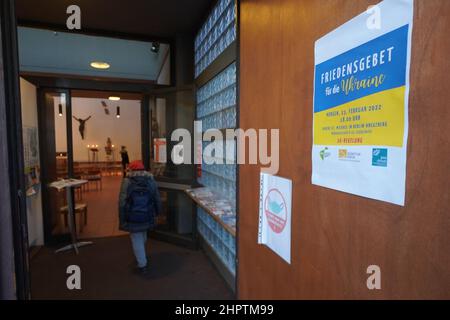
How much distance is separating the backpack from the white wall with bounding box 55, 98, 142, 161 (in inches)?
360

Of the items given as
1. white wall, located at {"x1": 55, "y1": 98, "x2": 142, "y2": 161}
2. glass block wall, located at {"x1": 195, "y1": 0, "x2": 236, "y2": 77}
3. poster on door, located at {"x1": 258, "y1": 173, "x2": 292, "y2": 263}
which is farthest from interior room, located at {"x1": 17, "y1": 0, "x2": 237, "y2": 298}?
white wall, located at {"x1": 55, "y1": 98, "x2": 142, "y2": 161}

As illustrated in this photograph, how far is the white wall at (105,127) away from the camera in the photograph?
11000 millimetres

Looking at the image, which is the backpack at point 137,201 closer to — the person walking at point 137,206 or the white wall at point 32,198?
the person walking at point 137,206

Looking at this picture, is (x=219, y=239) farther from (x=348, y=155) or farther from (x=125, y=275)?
(x=348, y=155)

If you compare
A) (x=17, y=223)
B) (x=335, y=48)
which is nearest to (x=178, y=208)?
(x=17, y=223)

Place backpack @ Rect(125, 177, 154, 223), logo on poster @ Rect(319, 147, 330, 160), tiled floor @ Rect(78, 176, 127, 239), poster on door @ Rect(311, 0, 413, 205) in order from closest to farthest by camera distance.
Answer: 1. poster on door @ Rect(311, 0, 413, 205)
2. logo on poster @ Rect(319, 147, 330, 160)
3. backpack @ Rect(125, 177, 154, 223)
4. tiled floor @ Rect(78, 176, 127, 239)

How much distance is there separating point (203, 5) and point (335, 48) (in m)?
2.62

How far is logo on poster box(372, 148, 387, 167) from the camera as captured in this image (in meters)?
0.66

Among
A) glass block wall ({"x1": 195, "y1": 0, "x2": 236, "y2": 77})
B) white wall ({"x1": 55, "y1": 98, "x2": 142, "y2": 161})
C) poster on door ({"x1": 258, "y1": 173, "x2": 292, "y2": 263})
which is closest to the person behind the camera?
poster on door ({"x1": 258, "y1": 173, "x2": 292, "y2": 263})

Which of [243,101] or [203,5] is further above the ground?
[203,5]

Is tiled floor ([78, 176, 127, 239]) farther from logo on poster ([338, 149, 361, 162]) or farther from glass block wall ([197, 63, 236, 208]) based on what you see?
logo on poster ([338, 149, 361, 162])

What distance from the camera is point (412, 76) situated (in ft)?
1.95

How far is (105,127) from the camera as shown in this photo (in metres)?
11.4
